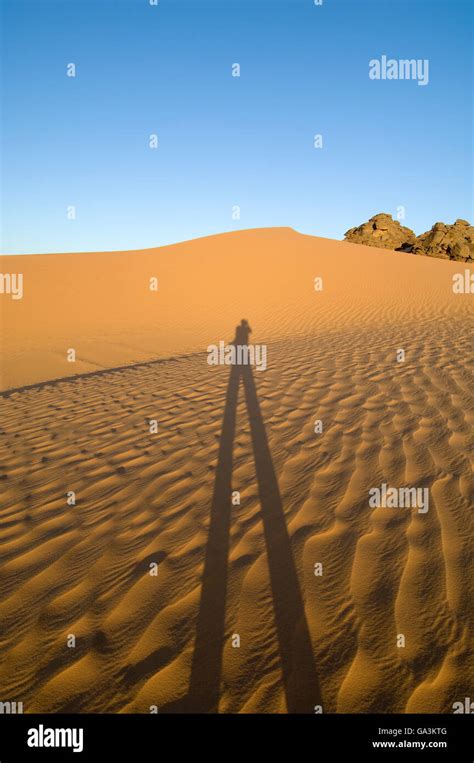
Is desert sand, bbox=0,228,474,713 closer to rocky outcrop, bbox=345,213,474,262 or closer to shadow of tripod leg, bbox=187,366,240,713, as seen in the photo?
shadow of tripod leg, bbox=187,366,240,713

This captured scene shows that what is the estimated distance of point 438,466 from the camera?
3.66 metres

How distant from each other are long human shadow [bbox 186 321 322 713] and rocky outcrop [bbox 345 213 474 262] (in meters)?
42.3

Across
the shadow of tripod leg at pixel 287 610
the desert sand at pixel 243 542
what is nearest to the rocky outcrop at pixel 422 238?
the desert sand at pixel 243 542

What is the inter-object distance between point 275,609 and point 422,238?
159ft

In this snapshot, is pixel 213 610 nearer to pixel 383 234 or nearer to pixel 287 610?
pixel 287 610

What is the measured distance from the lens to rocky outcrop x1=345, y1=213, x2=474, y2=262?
38991mm

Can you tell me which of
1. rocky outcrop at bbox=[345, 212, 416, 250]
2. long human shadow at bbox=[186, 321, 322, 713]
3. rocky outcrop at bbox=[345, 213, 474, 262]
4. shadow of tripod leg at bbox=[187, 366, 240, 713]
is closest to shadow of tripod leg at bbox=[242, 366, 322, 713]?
long human shadow at bbox=[186, 321, 322, 713]

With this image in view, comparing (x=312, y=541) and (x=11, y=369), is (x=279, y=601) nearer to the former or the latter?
(x=312, y=541)

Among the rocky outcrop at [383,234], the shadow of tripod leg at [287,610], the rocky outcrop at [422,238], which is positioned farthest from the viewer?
the rocky outcrop at [383,234]

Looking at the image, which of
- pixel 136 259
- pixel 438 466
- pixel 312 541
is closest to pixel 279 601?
pixel 312 541

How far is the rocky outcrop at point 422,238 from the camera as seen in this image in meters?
39.0

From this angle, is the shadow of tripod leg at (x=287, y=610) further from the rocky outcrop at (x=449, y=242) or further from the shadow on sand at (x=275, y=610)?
the rocky outcrop at (x=449, y=242)
